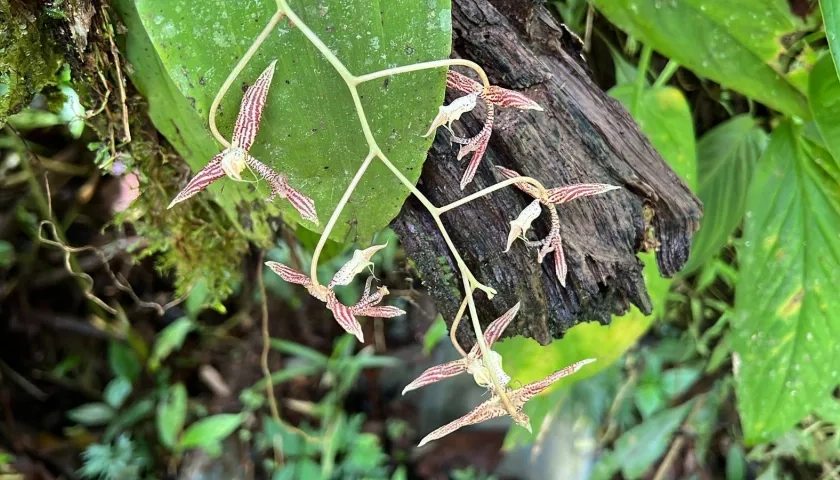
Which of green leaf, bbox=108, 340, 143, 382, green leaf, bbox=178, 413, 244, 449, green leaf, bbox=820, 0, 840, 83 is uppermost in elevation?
green leaf, bbox=820, 0, 840, 83

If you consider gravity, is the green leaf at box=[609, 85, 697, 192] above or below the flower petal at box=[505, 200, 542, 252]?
above

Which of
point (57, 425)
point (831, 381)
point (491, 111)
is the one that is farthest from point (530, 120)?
point (57, 425)

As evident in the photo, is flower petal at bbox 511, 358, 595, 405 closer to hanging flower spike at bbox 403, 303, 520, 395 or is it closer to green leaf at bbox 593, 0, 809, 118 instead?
hanging flower spike at bbox 403, 303, 520, 395

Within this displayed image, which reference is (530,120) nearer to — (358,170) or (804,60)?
(358,170)

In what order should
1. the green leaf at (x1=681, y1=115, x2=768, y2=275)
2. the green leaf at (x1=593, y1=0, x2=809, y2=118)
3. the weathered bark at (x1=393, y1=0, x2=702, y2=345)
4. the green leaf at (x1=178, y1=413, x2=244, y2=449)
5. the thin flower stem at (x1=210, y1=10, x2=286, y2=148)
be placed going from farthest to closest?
the green leaf at (x1=178, y1=413, x2=244, y2=449)
the green leaf at (x1=681, y1=115, x2=768, y2=275)
the green leaf at (x1=593, y1=0, x2=809, y2=118)
the weathered bark at (x1=393, y1=0, x2=702, y2=345)
the thin flower stem at (x1=210, y1=10, x2=286, y2=148)

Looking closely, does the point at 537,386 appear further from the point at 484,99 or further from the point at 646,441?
the point at 646,441

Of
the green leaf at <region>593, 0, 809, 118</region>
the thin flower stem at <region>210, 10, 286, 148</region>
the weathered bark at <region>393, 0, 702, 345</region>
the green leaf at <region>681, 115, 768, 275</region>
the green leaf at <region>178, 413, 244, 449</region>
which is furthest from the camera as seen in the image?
the green leaf at <region>178, 413, 244, 449</region>

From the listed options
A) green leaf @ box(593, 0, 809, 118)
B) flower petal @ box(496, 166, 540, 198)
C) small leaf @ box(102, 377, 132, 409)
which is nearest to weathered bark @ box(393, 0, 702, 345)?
flower petal @ box(496, 166, 540, 198)
